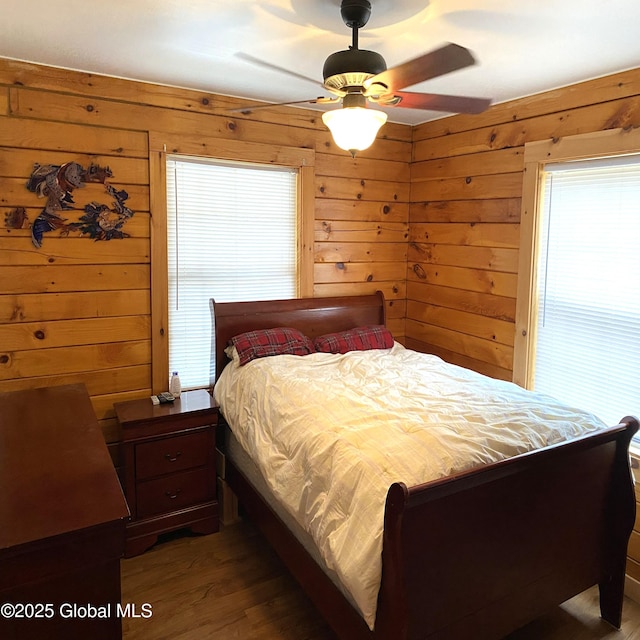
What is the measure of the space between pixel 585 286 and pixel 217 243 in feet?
7.15

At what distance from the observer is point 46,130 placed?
8.71ft

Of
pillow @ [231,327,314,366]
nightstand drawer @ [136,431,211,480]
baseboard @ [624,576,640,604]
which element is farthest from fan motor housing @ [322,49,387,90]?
baseboard @ [624,576,640,604]

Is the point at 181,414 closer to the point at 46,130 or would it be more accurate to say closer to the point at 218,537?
the point at 218,537

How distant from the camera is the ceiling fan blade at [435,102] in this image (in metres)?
1.88

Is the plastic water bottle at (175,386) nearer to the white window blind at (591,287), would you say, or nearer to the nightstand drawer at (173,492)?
the nightstand drawer at (173,492)

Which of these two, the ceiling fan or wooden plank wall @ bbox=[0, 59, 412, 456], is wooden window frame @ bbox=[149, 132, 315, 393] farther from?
the ceiling fan

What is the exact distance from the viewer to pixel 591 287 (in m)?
2.72

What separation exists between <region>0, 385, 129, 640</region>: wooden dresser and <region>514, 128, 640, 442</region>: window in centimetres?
242

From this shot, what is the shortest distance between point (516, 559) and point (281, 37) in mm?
2251

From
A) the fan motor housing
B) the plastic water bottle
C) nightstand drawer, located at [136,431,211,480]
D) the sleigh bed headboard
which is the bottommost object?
nightstand drawer, located at [136,431,211,480]

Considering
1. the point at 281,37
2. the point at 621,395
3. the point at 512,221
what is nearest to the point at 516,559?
the point at 621,395

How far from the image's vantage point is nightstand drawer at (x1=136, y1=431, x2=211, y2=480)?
2.64m

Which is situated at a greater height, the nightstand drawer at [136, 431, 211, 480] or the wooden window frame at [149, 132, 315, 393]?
the wooden window frame at [149, 132, 315, 393]

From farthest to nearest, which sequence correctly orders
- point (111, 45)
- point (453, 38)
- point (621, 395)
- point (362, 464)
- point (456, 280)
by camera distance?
point (456, 280)
point (621, 395)
point (111, 45)
point (453, 38)
point (362, 464)
